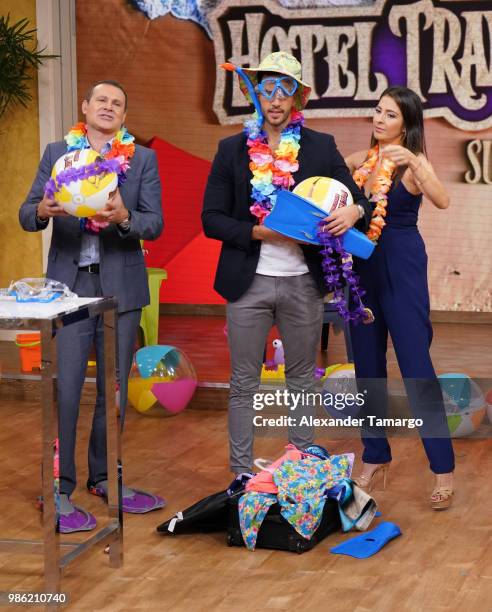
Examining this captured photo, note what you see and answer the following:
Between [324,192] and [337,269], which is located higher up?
A: [324,192]

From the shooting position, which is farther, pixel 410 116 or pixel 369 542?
pixel 410 116

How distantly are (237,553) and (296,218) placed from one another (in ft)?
3.68

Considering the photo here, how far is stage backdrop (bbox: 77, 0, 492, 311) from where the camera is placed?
25.1 ft

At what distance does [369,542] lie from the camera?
136 inches

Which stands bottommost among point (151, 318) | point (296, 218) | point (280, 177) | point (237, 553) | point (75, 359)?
point (237, 553)

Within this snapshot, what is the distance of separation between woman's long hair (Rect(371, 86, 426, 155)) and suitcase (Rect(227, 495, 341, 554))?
1.36m

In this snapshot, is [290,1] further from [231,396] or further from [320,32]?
[231,396]

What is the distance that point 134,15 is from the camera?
26.2ft

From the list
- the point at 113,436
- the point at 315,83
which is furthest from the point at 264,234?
the point at 315,83

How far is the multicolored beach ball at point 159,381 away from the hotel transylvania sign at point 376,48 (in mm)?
3332

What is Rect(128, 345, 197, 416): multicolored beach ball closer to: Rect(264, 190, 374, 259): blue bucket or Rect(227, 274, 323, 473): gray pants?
Rect(227, 274, 323, 473): gray pants

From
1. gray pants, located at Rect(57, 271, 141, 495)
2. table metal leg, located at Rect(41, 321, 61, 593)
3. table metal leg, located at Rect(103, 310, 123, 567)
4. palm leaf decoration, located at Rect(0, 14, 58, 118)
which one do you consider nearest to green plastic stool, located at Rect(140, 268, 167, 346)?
palm leaf decoration, located at Rect(0, 14, 58, 118)

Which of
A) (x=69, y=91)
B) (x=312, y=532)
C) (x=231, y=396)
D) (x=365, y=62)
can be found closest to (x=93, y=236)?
(x=231, y=396)

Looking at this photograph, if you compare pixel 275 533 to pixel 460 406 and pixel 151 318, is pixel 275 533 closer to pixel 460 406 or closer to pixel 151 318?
pixel 460 406
